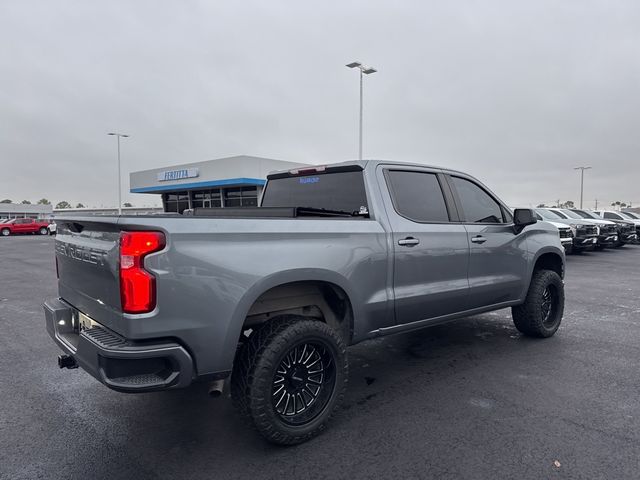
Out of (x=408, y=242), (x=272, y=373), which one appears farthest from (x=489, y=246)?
(x=272, y=373)

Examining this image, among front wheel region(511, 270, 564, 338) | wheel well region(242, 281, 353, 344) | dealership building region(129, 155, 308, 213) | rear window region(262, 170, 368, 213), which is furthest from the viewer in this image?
dealership building region(129, 155, 308, 213)

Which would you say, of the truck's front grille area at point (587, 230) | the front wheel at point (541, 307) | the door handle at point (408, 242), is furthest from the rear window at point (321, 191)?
the truck's front grille area at point (587, 230)

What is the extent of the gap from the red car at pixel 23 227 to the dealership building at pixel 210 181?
30.1 ft

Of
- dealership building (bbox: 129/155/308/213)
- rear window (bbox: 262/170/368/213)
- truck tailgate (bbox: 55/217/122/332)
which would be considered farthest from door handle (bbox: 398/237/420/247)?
dealership building (bbox: 129/155/308/213)

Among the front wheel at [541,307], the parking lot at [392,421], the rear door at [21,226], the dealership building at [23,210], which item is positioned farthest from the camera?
the dealership building at [23,210]

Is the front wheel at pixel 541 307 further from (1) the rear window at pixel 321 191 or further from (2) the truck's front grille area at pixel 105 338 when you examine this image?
(2) the truck's front grille area at pixel 105 338

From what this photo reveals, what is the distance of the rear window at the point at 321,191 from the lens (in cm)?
383

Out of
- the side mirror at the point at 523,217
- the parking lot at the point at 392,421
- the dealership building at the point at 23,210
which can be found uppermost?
the dealership building at the point at 23,210

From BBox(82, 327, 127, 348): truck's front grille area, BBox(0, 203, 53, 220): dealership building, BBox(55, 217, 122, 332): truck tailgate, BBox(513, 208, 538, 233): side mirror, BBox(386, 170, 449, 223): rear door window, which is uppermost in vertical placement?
BBox(0, 203, 53, 220): dealership building

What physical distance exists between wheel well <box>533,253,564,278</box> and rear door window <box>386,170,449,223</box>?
1.96 meters

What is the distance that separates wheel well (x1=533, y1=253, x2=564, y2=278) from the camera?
215 inches

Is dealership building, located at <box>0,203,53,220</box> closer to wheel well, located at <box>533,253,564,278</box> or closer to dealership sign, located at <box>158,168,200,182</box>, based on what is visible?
Result: dealership sign, located at <box>158,168,200,182</box>

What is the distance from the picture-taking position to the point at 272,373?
2.80 metres

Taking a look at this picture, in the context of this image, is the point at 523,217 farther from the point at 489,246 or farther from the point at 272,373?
the point at 272,373
